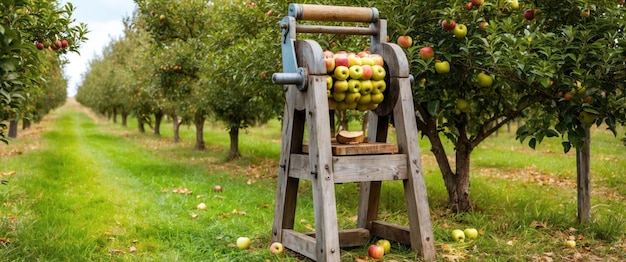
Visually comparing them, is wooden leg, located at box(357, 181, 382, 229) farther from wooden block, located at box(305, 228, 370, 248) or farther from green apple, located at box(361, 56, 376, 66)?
green apple, located at box(361, 56, 376, 66)

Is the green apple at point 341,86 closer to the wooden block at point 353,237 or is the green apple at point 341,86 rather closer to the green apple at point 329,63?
the green apple at point 329,63

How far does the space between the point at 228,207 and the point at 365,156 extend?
12.1 ft

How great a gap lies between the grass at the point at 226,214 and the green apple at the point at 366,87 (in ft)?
4.85

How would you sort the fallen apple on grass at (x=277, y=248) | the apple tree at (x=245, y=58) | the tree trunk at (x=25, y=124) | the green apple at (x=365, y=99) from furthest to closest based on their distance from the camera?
the tree trunk at (x=25, y=124) < the apple tree at (x=245, y=58) < the fallen apple on grass at (x=277, y=248) < the green apple at (x=365, y=99)

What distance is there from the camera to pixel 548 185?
1026 centimetres

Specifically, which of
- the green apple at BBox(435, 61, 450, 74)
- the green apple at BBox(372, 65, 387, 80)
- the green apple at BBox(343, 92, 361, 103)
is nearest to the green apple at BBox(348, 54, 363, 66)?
the green apple at BBox(372, 65, 387, 80)

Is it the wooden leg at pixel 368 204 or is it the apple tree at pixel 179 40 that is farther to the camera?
the apple tree at pixel 179 40

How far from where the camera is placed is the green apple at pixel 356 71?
15.1 ft

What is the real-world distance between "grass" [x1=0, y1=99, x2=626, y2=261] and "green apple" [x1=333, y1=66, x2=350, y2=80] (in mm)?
1617

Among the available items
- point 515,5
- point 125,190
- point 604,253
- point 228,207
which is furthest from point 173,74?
point 604,253

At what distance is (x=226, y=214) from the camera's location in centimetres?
726

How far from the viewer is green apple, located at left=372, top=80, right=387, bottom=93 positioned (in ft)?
15.7

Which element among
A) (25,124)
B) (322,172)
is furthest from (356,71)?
(25,124)

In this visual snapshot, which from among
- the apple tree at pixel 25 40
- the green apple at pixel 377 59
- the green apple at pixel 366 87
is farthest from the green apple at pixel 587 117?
the apple tree at pixel 25 40
